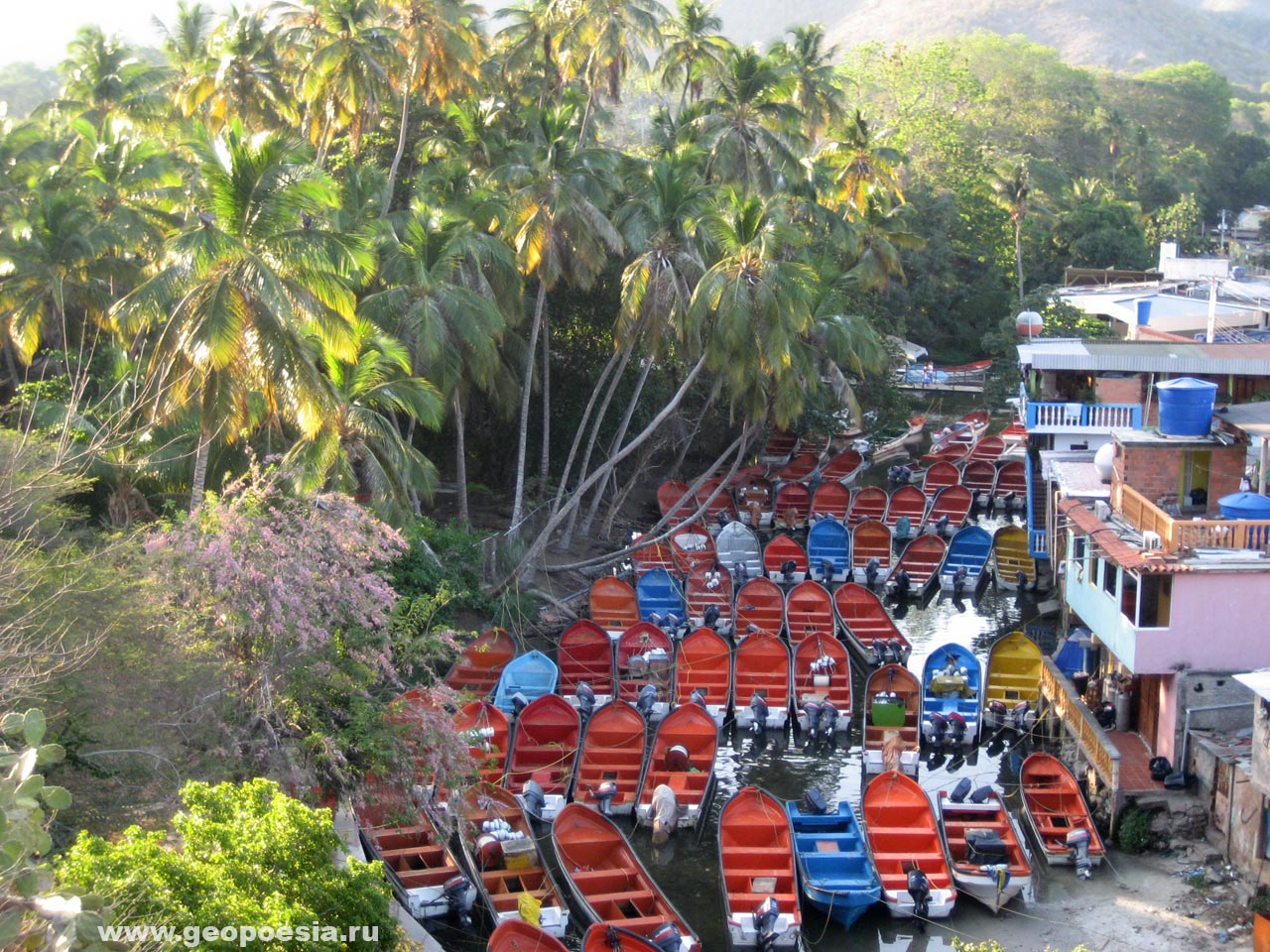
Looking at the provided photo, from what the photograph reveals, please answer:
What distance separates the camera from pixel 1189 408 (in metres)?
23.2

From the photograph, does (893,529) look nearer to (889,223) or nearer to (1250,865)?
(889,223)

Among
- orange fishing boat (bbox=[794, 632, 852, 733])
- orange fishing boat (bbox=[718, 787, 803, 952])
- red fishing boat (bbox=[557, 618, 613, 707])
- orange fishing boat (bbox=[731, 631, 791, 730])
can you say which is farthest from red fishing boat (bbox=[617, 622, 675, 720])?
orange fishing boat (bbox=[718, 787, 803, 952])

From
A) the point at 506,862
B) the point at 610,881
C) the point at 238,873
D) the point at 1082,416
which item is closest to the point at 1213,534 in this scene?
the point at 1082,416

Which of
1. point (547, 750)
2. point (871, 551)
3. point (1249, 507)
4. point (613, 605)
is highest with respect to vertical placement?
point (1249, 507)

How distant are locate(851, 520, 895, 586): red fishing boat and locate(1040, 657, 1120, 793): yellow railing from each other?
8.36 metres

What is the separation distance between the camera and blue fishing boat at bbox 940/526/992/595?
33469 millimetres

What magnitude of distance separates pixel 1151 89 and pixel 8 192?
89.4m

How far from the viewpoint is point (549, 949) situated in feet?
52.1

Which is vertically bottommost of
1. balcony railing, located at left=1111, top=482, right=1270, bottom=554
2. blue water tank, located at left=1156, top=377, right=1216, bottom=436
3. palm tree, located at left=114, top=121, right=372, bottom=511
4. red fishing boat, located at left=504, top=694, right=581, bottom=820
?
red fishing boat, located at left=504, top=694, right=581, bottom=820

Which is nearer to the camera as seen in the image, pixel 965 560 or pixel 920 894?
pixel 920 894

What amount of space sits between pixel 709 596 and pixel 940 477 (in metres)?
13.6

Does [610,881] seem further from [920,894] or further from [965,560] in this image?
[965,560]

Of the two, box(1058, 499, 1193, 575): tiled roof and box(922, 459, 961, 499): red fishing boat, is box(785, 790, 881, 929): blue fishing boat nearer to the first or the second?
box(1058, 499, 1193, 575): tiled roof

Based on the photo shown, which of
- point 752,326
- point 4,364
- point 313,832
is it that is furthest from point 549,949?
point 4,364
